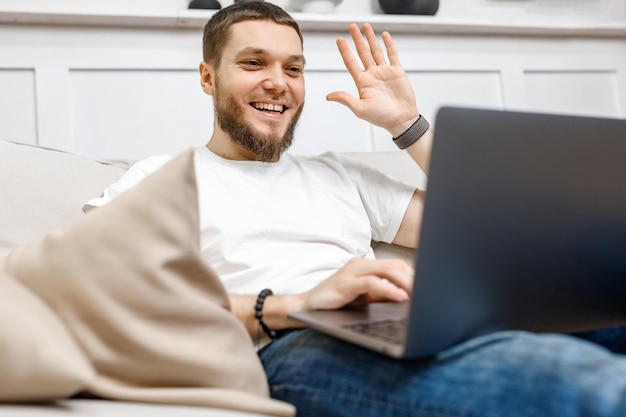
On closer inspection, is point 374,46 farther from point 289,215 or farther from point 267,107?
point 289,215

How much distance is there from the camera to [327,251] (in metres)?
1.34

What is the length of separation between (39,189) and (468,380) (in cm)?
93

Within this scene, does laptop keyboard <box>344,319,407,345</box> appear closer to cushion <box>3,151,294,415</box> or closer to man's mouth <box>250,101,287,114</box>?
cushion <box>3,151,294,415</box>

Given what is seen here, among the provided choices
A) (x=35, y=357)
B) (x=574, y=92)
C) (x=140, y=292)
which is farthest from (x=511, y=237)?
(x=574, y=92)

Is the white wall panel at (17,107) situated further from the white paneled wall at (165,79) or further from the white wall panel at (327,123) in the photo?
the white wall panel at (327,123)

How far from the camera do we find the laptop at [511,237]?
2.30ft

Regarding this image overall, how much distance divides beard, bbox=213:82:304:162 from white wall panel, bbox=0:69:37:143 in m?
0.65

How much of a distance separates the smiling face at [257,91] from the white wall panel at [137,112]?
434 mm

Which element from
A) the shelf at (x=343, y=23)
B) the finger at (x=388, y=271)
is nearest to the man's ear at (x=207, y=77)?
the shelf at (x=343, y=23)

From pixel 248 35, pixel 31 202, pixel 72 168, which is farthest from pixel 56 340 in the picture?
pixel 248 35

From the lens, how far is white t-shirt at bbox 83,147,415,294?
1.26 meters

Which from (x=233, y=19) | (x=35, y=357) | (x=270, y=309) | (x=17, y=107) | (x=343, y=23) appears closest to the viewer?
(x=35, y=357)

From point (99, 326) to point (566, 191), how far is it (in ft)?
1.82

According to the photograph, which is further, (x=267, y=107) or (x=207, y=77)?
(x=207, y=77)
